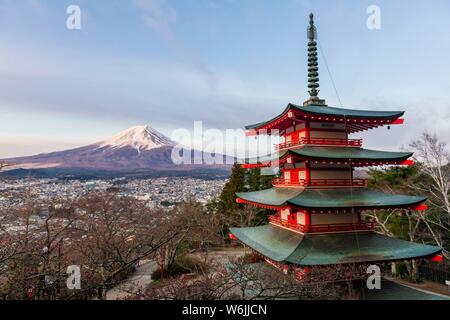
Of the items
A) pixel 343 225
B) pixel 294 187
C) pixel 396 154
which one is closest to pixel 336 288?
pixel 343 225

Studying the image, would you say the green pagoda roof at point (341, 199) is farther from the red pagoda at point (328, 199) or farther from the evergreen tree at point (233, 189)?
the evergreen tree at point (233, 189)

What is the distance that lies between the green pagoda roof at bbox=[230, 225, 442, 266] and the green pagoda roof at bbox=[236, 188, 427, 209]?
159cm

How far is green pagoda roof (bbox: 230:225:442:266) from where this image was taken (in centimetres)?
1059

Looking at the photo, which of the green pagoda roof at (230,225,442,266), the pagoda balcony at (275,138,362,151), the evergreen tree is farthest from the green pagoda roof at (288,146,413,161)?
the evergreen tree

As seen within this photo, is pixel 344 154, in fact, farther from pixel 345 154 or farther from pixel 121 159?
pixel 121 159

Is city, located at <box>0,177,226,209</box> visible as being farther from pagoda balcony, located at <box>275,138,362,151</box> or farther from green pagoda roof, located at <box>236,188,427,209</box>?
pagoda balcony, located at <box>275,138,362,151</box>

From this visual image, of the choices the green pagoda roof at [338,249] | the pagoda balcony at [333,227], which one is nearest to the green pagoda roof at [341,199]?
the pagoda balcony at [333,227]

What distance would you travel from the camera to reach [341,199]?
1195cm

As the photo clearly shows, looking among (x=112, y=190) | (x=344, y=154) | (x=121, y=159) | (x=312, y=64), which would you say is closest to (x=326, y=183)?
(x=344, y=154)

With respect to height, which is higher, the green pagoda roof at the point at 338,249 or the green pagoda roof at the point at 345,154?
the green pagoda roof at the point at 345,154

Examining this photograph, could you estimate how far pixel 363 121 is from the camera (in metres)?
12.8

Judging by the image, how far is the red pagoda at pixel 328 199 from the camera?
11.0 m

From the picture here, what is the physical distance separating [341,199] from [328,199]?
60cm
